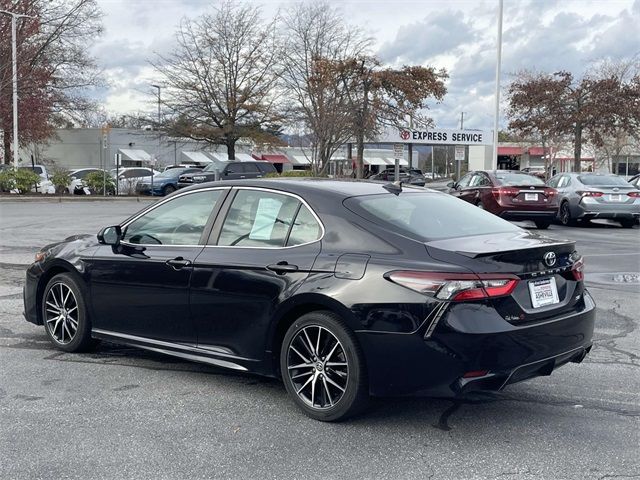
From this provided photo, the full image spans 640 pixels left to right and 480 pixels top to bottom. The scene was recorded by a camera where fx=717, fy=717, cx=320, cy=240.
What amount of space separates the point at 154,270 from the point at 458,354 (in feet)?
8.02

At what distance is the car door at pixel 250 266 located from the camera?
15.2 ft

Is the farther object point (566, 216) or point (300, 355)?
point (566, 216)

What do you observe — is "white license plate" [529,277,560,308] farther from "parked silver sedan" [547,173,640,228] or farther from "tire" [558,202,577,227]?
"tire" [558,202,577,227]

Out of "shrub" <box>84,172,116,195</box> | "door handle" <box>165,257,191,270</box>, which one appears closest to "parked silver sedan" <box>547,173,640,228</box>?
"door handle" <box>165,257,191,270</box>

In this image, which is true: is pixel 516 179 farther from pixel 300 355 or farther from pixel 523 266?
pixel 300 355

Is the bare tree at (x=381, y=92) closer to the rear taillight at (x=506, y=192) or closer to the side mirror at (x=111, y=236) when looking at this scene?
the rear taillight at (x=506, y=192)

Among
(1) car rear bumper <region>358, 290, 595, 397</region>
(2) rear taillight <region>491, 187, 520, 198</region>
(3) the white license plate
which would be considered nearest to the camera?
(1) car rear bumper <region>358, 290, 595, 397</region>

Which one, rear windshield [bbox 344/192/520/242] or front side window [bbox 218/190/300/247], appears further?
front side window [bbox 218/190/300/247]

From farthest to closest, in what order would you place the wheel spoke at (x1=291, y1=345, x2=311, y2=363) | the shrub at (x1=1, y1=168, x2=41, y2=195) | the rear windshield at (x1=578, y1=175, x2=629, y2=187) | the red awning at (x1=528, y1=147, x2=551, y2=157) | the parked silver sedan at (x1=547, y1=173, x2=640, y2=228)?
the red awning at (x1=528, y1=147, x2=551, y2=157) < the shrub at (x1=1, y1=168, x2=41, y2=195) < the rear windshield at (x1=578, y1=175, x2=629, y2=187) < the parked silver sedan at (x1=547, y1=173, x2=640, y2=228) < the wheel spoke at (x1=291, y1=345, x2=311, y2=363)

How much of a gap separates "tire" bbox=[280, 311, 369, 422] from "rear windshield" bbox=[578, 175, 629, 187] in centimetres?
1552

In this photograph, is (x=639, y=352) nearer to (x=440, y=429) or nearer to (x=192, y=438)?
(x=440, y=429)

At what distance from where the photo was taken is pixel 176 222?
548cm

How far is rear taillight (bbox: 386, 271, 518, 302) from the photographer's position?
13.2 ft

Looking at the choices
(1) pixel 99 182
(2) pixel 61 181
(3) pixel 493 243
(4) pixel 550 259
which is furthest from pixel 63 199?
(4) pixel 550 259
